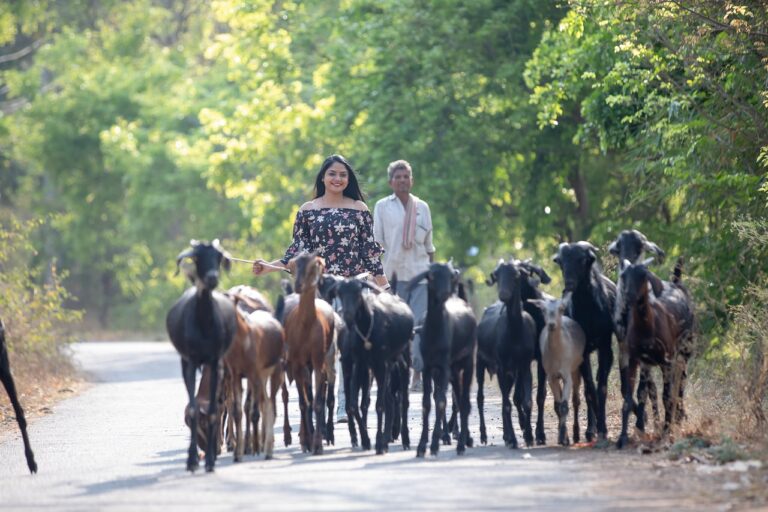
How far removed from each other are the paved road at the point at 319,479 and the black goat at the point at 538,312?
1.51 feet

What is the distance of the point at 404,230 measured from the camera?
723 inches

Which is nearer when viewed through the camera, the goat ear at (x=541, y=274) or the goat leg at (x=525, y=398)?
the goat leg at (x=525, y=398)

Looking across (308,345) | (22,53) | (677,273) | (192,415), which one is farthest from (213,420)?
(22,53)

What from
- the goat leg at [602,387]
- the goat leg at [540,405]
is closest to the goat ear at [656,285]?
the goat leg at [602,387]

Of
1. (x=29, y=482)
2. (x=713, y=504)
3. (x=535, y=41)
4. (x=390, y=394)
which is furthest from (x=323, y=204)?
(x=535, y=41)

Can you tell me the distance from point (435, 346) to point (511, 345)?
0.77m

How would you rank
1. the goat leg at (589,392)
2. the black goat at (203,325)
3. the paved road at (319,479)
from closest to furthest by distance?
the paved road at (319,479) < the black goat at (203,325) < the goat leg at (589,392)

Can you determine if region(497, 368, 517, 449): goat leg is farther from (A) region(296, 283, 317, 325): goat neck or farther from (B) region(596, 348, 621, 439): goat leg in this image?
(A) region(296, 283, 317, 325): goat neck

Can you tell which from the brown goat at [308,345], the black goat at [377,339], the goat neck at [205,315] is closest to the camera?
the goat neck at [205,315]

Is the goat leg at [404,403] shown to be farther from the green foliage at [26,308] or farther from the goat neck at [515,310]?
the green foliage at [26,308]

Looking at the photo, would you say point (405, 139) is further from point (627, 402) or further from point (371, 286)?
point (627, 402)

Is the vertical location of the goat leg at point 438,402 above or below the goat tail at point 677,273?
below

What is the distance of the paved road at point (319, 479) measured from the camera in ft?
36.1

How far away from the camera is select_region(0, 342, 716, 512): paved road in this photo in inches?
434
